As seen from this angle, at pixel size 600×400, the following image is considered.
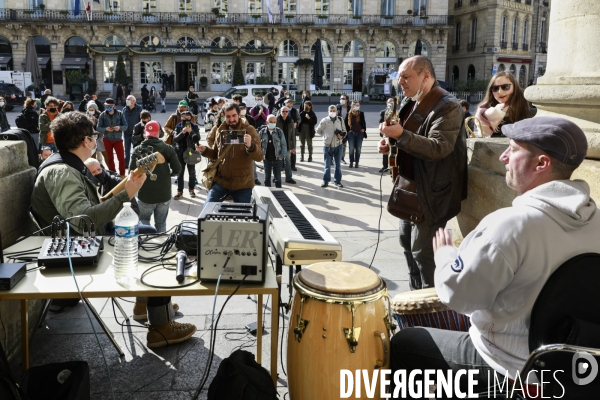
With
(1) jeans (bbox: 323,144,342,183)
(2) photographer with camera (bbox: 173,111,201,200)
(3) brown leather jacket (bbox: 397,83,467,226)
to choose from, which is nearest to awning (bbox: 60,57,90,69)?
(2) photographer with camera (bbox: 173,111,201,200)

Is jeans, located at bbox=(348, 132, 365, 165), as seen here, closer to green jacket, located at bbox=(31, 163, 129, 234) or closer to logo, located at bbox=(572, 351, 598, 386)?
green jacket, located at bbox=(31, 163, 129, 234)

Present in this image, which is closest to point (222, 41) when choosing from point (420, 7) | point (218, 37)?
point (218, 37)

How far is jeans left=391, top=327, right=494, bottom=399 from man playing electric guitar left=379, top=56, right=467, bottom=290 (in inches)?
51.3

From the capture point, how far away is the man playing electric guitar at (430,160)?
12.7 feet

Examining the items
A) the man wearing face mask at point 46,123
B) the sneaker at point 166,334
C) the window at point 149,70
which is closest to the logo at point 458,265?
the sneaker at point 166,334

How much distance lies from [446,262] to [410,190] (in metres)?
1.63

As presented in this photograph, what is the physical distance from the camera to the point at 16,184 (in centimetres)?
392

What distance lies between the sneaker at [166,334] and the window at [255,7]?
4377 cm

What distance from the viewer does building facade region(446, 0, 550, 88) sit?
47969mm

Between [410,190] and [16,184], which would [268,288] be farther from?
[16,184]

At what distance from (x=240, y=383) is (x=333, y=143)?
9256 mm

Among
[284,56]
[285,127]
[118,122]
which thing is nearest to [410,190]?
[285,127]

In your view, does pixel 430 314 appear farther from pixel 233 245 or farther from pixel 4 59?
pixel 4 59

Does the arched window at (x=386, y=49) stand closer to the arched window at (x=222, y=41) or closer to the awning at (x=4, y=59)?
the arched window at (x=222, y=41)
